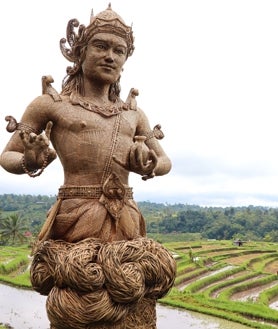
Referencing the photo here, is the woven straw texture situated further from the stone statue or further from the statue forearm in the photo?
the statue forearm

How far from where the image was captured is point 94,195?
125 inches

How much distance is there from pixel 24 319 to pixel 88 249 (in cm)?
736

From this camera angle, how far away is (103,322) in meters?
2.89

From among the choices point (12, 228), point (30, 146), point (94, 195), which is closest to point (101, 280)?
point (94, 195)

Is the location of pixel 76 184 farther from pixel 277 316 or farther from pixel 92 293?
pixel 277 316

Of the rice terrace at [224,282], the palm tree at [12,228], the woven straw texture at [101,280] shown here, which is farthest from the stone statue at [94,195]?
the palm tree at [12,228]

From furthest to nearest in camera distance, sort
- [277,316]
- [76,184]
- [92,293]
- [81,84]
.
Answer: [277,316], [81,84], [76,184], [92,293]

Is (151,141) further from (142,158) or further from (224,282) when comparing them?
(224,282)

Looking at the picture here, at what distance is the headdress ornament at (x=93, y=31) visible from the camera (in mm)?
3260

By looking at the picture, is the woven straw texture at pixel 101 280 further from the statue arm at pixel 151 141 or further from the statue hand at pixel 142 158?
the statue arm at pixel 151 141

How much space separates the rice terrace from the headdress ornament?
779cm

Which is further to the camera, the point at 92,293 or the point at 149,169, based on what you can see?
the point at 149,169

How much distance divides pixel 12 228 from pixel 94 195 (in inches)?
958

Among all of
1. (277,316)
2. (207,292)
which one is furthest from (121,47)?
(207,292)
